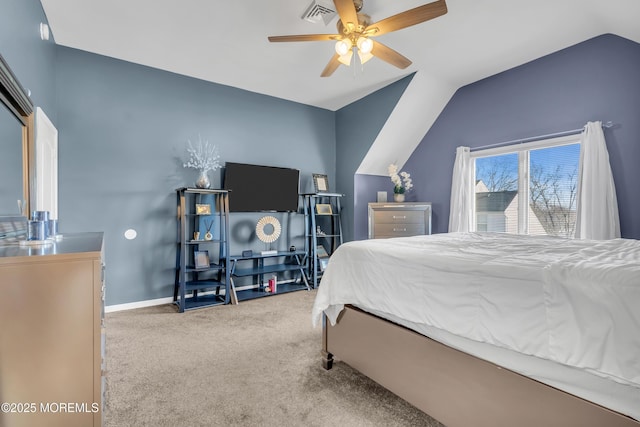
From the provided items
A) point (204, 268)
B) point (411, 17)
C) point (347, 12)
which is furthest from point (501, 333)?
point (204, 268)

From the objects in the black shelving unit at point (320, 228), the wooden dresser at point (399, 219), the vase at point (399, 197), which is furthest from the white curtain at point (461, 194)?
the black shelving unit at point (320, 228)

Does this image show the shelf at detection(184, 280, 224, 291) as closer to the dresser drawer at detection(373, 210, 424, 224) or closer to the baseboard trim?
the baseboard trim

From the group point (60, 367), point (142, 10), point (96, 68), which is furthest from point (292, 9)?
point (60, 367)

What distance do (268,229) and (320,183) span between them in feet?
3.72

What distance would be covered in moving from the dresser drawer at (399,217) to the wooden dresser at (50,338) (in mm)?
3706

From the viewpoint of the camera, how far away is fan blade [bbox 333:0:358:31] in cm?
207

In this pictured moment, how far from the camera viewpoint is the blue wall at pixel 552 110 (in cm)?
289

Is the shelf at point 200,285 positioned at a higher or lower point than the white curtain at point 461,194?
lower

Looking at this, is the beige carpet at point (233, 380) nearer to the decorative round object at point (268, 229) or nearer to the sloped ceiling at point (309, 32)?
the decorative round object at point (268, 229)

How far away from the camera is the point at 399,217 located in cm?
439

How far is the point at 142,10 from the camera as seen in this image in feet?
8.59

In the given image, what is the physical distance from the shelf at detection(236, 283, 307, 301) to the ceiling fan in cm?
290

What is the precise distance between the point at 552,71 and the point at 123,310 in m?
5.50

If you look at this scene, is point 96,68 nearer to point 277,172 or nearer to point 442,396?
point 277,172
